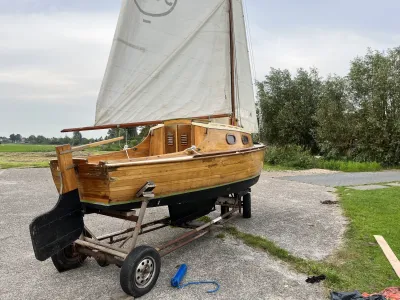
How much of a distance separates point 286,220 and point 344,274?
3.21 m

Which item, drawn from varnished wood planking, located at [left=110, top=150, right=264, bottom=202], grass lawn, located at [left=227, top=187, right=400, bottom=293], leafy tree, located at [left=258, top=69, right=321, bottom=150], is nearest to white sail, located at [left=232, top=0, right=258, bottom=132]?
varnished wood planking, located at [left=110, top=150, right=264, bottom=202]

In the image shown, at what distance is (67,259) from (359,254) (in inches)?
186

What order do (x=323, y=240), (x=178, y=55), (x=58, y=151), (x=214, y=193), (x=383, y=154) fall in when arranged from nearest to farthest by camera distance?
(x=58, y=151) → (x=214, y=193) → (x=323, y=240) → (x=178, y=55) → (x=383, y=154)

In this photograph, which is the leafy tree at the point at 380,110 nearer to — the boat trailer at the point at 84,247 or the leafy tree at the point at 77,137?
the leafy tree at the point at 77,137

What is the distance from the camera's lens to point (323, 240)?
6.43 metres

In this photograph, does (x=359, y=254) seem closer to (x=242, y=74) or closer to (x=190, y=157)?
(x=190, y=157)

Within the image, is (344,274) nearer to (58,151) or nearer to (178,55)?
(58,151)

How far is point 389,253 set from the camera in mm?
5480

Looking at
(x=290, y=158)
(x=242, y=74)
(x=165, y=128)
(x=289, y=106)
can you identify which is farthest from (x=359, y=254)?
(x=289, y=106)

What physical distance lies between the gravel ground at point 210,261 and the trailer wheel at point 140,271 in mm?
135

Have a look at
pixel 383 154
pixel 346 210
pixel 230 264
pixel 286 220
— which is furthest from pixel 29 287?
pixel 383 154

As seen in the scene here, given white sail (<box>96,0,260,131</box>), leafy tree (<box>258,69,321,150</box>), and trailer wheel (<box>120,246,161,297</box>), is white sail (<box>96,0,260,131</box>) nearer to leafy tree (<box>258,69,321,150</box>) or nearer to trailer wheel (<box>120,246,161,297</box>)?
trailer wheel (<box>120,246,161,297</box>)

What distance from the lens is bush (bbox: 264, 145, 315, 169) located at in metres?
20.9

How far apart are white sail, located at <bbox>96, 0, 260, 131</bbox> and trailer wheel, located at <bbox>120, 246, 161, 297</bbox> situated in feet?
8.96
